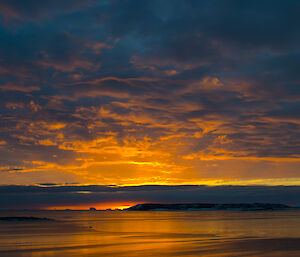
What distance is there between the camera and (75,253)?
95.0ft

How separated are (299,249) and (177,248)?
10.1m

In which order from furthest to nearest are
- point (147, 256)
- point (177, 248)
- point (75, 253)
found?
point (177, 248) < point (75, 253) < point (147, 256)

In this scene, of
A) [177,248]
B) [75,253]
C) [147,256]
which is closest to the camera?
[147,256]

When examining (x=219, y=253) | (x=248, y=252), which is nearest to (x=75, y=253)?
(x=219, y=253)

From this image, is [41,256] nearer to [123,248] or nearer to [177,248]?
[123,248]

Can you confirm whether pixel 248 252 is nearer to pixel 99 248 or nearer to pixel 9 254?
pixel 99 248

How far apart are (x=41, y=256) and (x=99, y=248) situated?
6.26m

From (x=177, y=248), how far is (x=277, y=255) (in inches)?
341

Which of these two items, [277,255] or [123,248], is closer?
[277,255]

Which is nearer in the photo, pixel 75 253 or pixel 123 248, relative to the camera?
pixel 75 253

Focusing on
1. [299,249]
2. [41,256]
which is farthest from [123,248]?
[299,249]

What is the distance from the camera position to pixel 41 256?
2739 cm

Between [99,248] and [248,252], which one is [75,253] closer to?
[99,248]

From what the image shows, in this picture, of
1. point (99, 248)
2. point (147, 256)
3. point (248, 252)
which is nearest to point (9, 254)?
→ point (99, 248)
